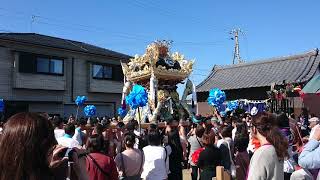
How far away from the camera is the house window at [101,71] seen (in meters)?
27.8

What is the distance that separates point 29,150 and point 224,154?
4.82 m

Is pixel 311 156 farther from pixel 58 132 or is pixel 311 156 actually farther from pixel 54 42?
pixel 54 42

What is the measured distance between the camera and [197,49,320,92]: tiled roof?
23.2 m

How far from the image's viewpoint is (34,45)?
23.9m

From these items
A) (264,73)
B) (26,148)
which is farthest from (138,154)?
(264,73)

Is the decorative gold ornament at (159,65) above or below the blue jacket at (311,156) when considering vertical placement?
above

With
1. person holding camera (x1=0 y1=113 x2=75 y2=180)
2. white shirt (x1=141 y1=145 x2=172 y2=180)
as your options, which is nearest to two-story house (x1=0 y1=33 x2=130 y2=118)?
white shirt (x1=141 y1=145 x2=172 y2=180)

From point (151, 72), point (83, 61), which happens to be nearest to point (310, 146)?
point (151, 72)

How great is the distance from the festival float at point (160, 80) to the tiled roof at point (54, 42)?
8739 millimetres

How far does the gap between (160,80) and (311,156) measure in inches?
544

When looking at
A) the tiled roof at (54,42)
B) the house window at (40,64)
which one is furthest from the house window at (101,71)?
the house window at (40,64)

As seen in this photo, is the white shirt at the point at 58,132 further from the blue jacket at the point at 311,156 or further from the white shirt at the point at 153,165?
the blue jacket at the point at 311,156

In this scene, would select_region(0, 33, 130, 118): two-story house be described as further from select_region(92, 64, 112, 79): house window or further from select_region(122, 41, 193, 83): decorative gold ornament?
select_region(122, 41, 193, 83): decorative gold ornament

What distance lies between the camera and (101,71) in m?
28.2
